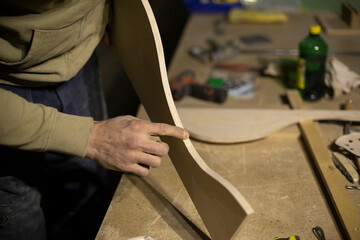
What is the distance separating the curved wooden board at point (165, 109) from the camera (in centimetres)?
74

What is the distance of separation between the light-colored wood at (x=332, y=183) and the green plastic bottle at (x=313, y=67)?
9.1 inches

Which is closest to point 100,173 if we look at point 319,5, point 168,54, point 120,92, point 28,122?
point 28,122

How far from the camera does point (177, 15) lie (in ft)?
15.4

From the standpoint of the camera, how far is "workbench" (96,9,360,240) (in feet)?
3.08

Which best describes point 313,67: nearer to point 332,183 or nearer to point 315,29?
point 315,29

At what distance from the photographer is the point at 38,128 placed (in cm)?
88

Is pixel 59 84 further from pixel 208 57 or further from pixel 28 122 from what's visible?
pixel 208 57

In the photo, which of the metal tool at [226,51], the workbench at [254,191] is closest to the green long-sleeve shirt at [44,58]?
the workbench at [254,191]

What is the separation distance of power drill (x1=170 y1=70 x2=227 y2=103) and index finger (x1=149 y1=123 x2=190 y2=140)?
660 mm

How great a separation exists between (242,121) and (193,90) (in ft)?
1.20

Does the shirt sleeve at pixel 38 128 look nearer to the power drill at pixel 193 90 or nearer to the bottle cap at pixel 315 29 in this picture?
the power drill at pixel 193 90

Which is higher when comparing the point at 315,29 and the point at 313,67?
the point at 315,29

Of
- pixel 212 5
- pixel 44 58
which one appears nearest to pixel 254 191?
pixel 44 58

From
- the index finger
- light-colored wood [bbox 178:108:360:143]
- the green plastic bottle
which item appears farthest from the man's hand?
the green plastic bottle
